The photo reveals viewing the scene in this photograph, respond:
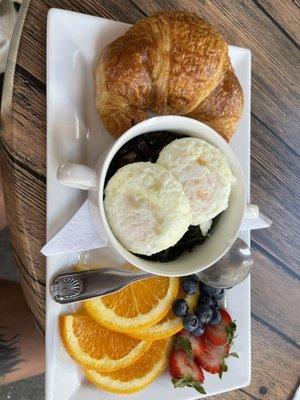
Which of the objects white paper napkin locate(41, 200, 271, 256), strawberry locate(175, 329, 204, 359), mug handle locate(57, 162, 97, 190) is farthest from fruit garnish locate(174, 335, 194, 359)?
mug handle locate(57, 162, 97, 190)

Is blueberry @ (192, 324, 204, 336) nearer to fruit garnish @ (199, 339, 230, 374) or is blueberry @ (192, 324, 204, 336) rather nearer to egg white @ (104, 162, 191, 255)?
fruit garnish @ (199, 339, 230, 374)

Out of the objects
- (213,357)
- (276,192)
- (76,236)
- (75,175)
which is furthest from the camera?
(276,192)

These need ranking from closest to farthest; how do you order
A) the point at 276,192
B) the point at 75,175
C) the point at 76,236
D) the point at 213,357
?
the point at 75,175 → the point at 76,236 → the point at 213,357 → the point at 276,192

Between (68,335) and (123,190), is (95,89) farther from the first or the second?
(68,335)

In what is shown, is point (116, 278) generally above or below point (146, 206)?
below

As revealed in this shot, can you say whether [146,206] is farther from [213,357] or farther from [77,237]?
[213,357]

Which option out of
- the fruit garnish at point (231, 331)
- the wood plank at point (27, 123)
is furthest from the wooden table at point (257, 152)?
the fruit garnish at point (231, 331)

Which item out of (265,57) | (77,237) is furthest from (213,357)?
(265,57)
